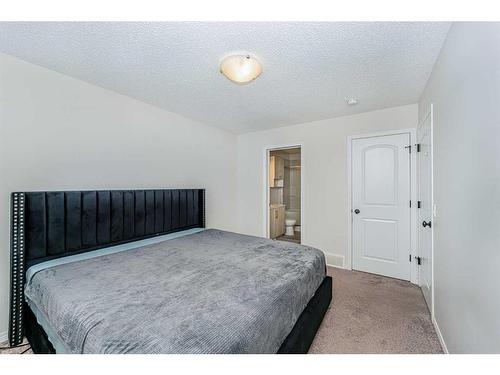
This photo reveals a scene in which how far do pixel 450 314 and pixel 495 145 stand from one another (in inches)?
49.1

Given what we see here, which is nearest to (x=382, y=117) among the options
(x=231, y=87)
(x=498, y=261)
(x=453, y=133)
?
(x=453, y=133)

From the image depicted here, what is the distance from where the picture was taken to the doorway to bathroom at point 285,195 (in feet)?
16.9

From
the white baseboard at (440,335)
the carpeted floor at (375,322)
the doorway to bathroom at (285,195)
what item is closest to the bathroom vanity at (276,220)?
the doorway to bathroom at (285,195)

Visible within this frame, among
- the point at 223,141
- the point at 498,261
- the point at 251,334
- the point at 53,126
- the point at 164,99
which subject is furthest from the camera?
the point at 223,141

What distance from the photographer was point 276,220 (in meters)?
5.19

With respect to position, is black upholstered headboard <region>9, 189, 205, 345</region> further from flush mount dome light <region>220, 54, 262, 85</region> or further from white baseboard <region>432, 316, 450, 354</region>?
white baseboard <region>432, 316, 450, 354</region>

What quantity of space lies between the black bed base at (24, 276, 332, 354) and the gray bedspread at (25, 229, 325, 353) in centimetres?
6

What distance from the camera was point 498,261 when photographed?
89cm

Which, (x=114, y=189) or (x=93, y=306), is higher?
(x=114, y=189)

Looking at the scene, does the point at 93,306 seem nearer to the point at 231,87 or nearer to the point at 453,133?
the point at 231,87

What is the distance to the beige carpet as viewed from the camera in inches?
64.5

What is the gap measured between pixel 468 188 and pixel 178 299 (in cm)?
175

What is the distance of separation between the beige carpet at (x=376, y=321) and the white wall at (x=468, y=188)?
0.24 meters

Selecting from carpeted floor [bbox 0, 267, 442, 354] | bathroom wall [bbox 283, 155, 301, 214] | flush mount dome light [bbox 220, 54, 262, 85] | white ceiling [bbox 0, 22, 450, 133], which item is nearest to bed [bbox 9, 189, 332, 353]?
carpeted floor [bbox 0, 267, 442, 354]
